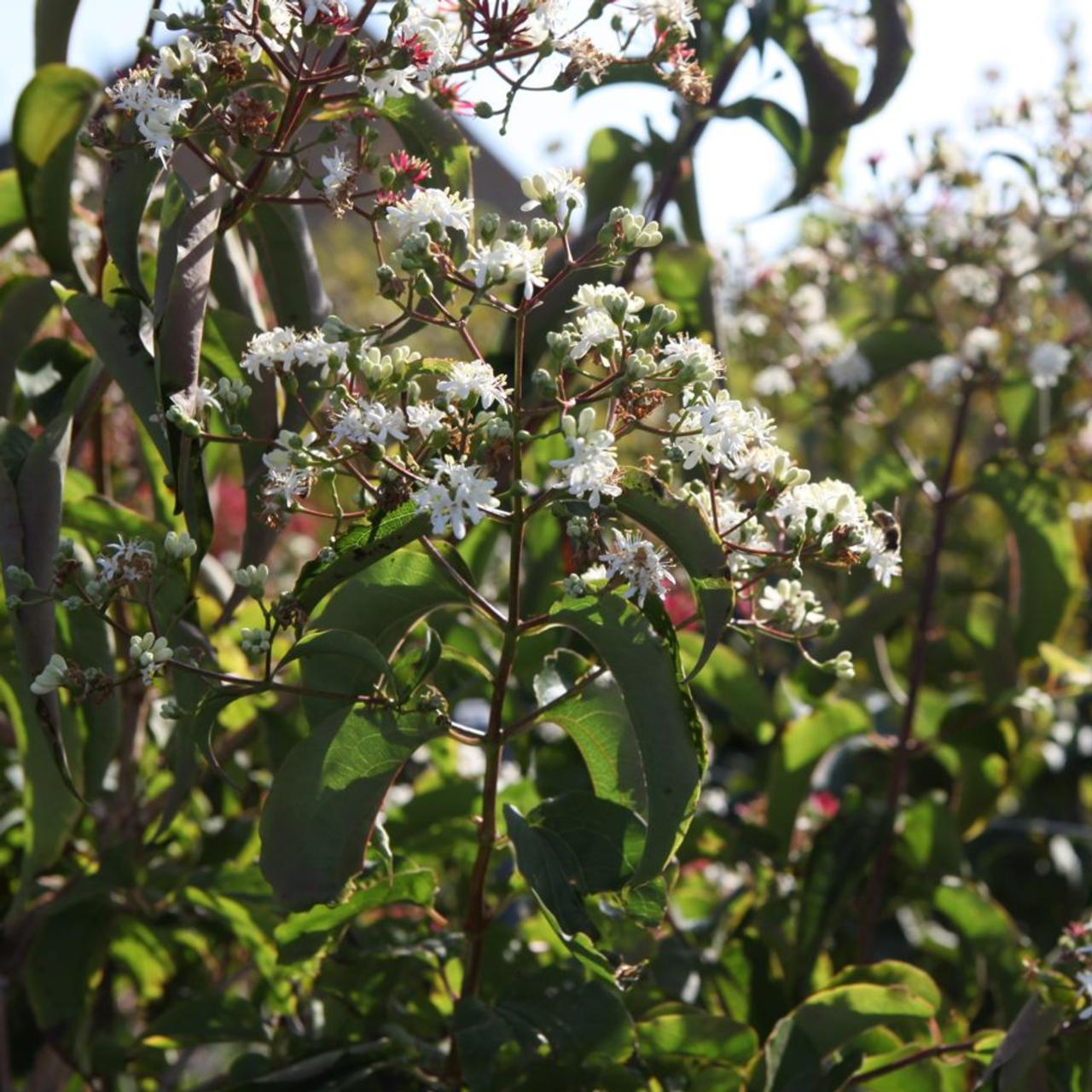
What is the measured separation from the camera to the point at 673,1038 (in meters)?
1.26

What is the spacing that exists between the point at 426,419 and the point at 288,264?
1.27 feet

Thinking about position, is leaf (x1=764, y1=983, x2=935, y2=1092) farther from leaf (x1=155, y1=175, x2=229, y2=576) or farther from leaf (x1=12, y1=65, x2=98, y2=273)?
leaf (x1=12, y1=65, x2=98, y2=273)

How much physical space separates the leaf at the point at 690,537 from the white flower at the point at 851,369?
1.02 metres

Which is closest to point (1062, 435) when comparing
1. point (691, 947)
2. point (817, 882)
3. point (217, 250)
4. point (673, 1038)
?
point (817, 882)

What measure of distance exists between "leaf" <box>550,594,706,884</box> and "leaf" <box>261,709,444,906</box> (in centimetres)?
15

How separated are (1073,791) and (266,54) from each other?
189 cm

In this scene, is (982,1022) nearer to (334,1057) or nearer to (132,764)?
(334,1057)

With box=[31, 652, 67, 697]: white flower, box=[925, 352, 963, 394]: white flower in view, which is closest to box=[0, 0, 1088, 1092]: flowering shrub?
box=[31, 652, 67, 697]: white flower

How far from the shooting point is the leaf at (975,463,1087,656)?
1812mm

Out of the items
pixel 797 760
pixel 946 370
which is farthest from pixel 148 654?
pixel 946 370

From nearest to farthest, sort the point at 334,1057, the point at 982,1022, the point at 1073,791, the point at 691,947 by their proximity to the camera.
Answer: the point at 334,1057
the point at 691,947
the point at 982,1022
the point at 1073,791

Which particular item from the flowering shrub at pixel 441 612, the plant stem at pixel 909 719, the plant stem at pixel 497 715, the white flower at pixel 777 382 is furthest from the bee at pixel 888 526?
the white flower at pixel 777 382

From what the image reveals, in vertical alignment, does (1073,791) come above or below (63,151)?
below

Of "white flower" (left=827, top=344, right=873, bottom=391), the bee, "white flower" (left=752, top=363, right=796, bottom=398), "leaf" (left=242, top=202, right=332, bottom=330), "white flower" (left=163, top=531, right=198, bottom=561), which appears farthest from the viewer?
"white flower" (left=752, top=363, right=796, bottom=398)
